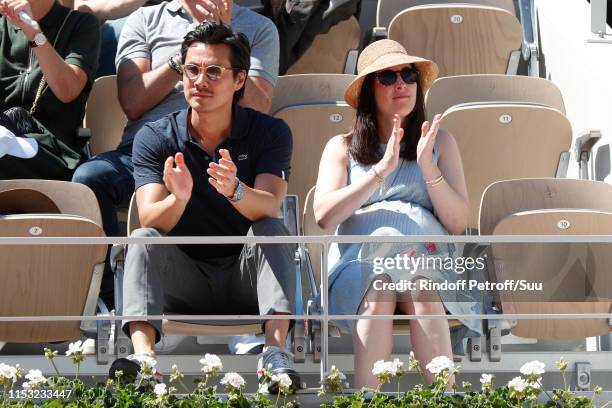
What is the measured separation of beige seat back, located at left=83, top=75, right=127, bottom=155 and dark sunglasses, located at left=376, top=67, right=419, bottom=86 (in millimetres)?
1349

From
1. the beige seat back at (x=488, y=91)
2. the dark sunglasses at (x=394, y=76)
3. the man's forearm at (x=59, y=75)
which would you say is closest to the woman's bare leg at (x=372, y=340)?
the dark sunglasses at (x=394, y=76)

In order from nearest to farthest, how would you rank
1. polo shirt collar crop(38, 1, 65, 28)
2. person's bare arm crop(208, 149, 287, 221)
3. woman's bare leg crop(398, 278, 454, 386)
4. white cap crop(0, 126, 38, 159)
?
woman's bare leg crop(398, 278, 454, 386)
person's bare arm crop(208, 149, 287, 221)
white cap crop(0, 126, 38, 159)
polo shirt collar crop(38, 1, 65, 28)

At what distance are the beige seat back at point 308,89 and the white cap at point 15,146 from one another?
3.34 feet

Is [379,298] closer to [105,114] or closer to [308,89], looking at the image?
[308,89]

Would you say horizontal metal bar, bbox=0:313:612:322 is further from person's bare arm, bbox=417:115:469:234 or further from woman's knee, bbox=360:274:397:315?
person's bare arm, bbox=417:115:469:234

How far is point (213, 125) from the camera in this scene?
4324mm

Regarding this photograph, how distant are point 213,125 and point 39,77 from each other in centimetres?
96

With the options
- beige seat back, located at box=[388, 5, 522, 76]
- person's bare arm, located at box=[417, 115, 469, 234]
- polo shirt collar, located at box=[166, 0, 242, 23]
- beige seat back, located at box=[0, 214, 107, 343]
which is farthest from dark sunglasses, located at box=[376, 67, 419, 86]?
beige seat back, located at box=[388, 5, 522, 76]

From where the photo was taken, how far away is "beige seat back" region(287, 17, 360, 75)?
5938mm

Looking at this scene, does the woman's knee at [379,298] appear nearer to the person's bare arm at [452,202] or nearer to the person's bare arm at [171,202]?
the person's bare arm at [452,202]

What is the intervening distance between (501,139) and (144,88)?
52.0 inches

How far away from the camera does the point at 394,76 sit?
4.35 meters

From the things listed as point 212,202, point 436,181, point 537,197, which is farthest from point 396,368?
point 537,197

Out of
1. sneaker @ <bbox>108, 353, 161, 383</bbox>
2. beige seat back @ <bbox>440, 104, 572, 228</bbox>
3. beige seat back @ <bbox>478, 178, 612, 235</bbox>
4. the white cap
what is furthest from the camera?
beige seat back @ <bbox>440, 104, 572, 228</bbox>
